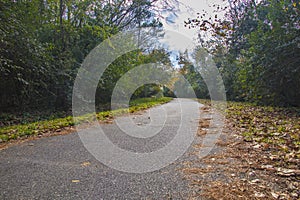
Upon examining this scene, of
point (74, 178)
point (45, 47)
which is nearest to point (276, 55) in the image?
point (74, 178)

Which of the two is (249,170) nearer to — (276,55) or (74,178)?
(74,178)

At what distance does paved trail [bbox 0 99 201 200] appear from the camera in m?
1.48

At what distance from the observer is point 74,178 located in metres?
1.74

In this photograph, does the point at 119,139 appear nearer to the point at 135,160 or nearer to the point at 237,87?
the point at 135,160

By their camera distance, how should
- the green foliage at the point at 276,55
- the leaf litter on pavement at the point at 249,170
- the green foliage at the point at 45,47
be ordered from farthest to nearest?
the green foliage at the point at 276,55, the green foliage at the point at 45,47, the leaf litter on pavement at the point at 249,170

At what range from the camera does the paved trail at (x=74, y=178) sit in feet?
4.85

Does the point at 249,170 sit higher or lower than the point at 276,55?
lower

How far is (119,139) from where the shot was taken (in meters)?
3.12

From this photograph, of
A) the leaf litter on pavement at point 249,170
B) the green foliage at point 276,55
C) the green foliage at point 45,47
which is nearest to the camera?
the leaf litter on pavement at point 249,170

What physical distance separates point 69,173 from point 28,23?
6.04 metres

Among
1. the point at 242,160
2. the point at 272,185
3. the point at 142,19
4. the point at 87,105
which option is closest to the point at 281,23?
the point at 242,160

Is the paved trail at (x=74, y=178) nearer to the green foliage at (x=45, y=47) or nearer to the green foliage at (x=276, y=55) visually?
the green foliage at (x=45, y=47)

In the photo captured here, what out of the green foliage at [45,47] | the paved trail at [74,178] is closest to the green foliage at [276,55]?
the paved trail at [74,178]

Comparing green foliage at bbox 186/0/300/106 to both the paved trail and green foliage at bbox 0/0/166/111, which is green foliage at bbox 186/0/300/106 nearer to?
the paved trail
